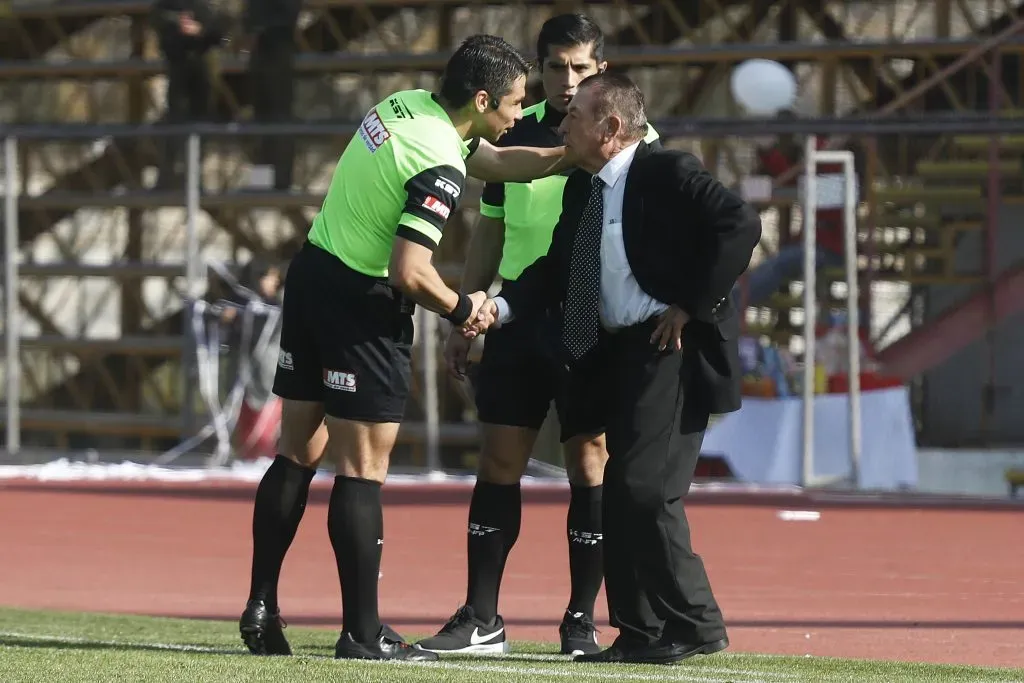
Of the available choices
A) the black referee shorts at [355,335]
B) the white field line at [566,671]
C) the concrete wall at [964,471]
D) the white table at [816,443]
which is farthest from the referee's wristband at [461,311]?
the concrete wall at [964,471]

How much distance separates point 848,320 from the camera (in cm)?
1309

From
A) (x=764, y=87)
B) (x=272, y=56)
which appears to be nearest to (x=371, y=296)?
(x=764, y=87)

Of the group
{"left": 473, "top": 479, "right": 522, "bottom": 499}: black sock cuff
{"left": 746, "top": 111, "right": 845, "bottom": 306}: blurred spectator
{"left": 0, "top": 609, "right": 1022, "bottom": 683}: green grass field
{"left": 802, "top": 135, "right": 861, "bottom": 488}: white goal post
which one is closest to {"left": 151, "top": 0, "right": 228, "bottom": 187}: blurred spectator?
{"left": 746, "top": 111, "right": 845, "bottom": 306}: blurred spectator

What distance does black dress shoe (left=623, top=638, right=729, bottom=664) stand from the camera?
601cm

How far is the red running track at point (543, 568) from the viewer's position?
25.0 ft

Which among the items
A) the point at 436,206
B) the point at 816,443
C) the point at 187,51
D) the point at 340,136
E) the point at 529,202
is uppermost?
the point at 187,51

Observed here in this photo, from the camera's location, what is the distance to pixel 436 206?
227 inches

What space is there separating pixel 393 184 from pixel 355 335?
0.46 m

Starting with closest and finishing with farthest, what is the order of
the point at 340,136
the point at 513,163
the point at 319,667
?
the point at 319,667 < the point at 513,163 < the point at 340,136

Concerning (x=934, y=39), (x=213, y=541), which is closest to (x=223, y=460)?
(x=213, y=541)

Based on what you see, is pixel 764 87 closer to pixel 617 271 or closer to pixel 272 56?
pixel 272 56

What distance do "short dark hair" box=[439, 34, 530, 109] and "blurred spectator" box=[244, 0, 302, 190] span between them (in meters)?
12.1

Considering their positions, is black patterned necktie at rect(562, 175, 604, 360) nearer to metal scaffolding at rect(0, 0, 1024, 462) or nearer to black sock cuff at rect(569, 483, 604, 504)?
black sock cuff at rect(569, 483, 604, 504)

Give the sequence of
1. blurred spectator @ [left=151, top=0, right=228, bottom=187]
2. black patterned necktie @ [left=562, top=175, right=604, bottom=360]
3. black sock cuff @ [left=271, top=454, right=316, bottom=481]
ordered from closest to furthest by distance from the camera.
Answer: black patterned necktie @ [left=562, top=175, right=604, bottom=360], black sock cuff @ [left=271, top=454, right=316, bottom=481], blurred spectator @ [left=151, top=0, right=228, bottom=187]
